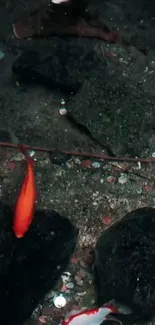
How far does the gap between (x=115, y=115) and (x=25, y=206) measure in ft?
4.10

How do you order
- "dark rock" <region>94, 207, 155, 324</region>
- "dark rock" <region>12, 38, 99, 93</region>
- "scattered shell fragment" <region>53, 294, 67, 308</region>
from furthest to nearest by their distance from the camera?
"dark rock" <region>12, 38, 99, 93</region>
"scattered shell fragment" <region>53, 294, 67, 308</region>
"dark rock" <region>94, 207, 155, 324</region>

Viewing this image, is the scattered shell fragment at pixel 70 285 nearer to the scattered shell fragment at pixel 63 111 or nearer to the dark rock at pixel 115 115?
the dark rock at pixel 115 115

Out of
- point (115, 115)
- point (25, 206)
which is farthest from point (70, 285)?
point (115, 115)

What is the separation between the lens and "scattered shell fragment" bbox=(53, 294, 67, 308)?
4559 mm

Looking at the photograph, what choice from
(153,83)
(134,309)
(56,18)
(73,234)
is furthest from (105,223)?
(56,18)

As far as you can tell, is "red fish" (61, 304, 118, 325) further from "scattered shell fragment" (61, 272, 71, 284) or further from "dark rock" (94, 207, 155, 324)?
"scattered shell fragment" (61, 272, 71, 284)

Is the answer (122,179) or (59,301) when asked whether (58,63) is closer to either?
(122,179)

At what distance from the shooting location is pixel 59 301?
180 inches

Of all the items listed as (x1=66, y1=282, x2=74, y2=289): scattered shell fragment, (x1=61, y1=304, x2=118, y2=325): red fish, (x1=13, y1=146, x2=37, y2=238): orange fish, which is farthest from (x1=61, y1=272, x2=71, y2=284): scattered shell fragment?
(x1=13, y1=146, x2=37, y2=238): orange fish

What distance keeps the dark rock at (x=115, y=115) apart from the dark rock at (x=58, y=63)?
0.49 feet

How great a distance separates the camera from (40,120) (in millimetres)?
5301

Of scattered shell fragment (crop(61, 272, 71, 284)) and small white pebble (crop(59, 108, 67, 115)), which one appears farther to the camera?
small white pebble (crop(59, 108, 67, 115))

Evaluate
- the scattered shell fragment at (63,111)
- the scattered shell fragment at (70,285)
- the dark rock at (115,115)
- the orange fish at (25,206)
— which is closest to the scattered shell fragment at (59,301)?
→ the scattered shell fragment at (70,285)

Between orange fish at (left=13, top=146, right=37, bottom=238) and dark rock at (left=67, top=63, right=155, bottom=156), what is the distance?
79 cm
